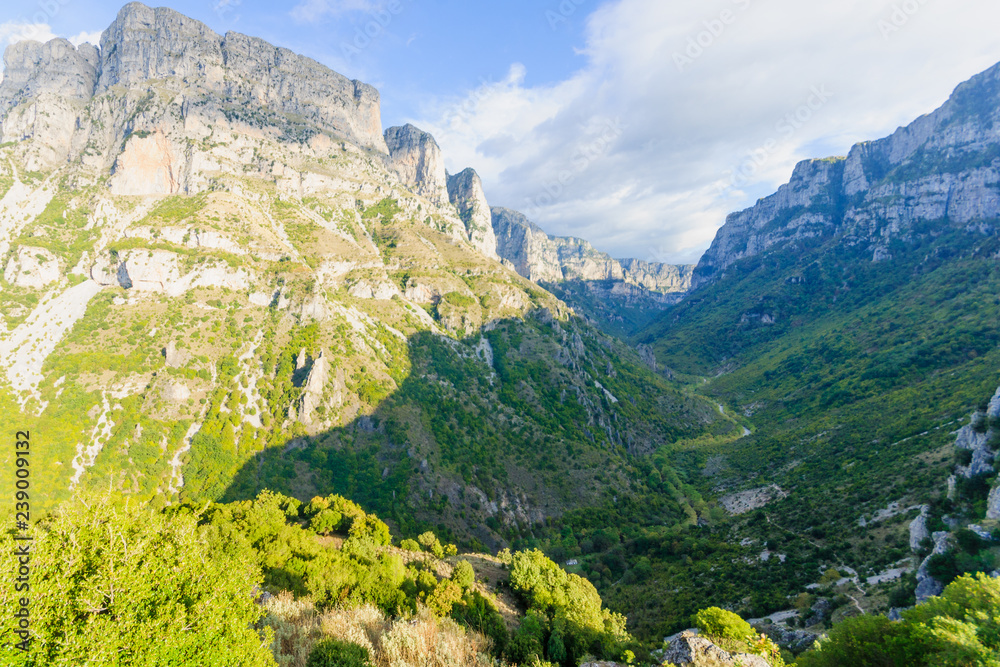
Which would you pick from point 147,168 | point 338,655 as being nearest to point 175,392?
point 338,655

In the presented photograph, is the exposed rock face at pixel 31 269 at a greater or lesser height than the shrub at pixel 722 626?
greater

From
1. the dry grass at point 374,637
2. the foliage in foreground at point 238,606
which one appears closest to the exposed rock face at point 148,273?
the foliage in foreground at point 238,606

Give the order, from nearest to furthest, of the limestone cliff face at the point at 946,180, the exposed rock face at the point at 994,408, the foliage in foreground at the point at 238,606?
the foliage in foreground at the point at 238,606, the exposed rock face at the point at 994,408, the limestone cliff face at the point at 946,180

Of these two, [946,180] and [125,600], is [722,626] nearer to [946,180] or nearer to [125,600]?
[125,600]

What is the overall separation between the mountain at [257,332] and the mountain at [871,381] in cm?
2114

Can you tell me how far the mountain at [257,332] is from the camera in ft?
202

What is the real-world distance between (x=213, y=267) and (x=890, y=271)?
234 meters

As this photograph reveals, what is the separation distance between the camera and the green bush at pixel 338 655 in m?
10.8

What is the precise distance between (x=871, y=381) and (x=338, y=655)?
116 m

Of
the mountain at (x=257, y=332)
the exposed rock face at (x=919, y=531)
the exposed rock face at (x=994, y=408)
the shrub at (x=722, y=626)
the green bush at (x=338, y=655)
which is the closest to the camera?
the green bush at (x=338, y=655)

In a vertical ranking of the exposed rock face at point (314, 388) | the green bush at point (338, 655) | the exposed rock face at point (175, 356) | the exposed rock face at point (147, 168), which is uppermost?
the exposed rock face at point (147, 168)

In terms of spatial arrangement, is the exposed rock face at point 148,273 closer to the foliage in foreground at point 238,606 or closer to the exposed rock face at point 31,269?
the exposed rock face at point 31,269

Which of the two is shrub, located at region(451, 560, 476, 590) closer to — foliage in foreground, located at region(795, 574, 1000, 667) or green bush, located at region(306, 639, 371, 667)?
green bush, located at region(306, 639, 371, 667)

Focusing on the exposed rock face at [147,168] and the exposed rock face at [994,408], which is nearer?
the exposed rock face at [994,408]
